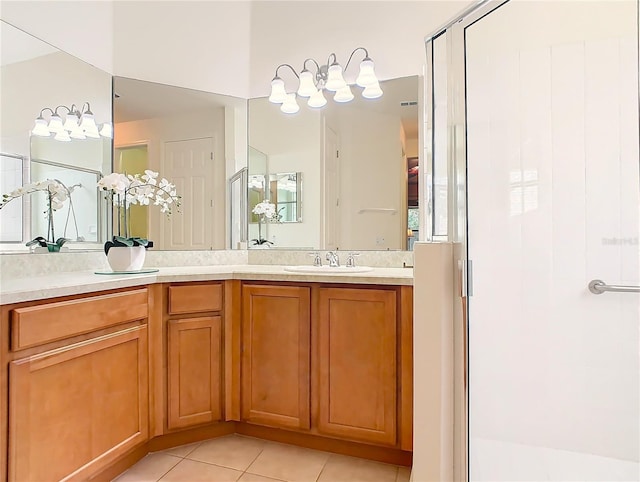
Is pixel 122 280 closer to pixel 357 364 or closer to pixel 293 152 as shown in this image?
pixel 357 364

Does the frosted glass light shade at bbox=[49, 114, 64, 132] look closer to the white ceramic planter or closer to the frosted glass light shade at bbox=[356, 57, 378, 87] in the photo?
the white ceramic planter

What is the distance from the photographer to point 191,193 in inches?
96.5

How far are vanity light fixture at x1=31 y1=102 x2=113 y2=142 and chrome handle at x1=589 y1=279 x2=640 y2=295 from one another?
2519 mm

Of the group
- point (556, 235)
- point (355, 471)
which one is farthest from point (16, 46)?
point (556, 235)

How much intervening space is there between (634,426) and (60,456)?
2.14 m

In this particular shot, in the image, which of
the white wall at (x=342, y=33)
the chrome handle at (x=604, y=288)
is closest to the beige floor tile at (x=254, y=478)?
the chrome handle at (x=604, y=288)

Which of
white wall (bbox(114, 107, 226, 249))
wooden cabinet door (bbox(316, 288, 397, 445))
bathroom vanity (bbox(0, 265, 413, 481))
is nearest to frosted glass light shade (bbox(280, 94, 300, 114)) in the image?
white wall (bbox(114, 107, 226, 249))

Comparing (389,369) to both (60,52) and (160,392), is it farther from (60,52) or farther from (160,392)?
(60,52)

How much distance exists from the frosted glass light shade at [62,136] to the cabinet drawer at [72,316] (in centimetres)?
87

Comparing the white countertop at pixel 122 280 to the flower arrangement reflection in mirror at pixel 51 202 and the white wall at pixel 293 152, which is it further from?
the white wall at pixel 293 152

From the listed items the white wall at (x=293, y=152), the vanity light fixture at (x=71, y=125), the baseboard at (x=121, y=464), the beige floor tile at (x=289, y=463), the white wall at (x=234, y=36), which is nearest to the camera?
the baseboard at (x=121, y=464)

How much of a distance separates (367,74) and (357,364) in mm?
1564

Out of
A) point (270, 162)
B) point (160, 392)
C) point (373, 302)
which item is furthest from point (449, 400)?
point (270, 162)

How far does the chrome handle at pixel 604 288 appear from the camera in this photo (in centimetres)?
166
